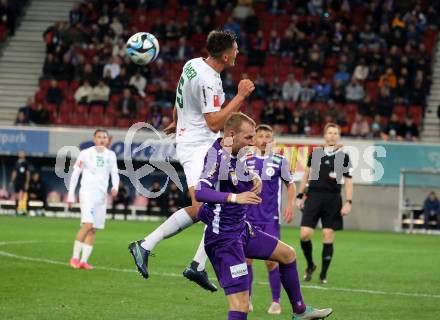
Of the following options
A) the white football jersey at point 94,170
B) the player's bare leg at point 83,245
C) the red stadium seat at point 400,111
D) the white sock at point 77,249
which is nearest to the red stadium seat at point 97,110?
the red stadium seat at point 400,111

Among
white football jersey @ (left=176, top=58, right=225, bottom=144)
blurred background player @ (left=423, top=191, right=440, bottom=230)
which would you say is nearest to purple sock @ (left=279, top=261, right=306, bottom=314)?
white football jersey @ (left=176, top=58, right=225, bottom=144)

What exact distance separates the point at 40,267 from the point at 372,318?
20.8 feet

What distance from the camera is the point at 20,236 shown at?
2192 centimetres

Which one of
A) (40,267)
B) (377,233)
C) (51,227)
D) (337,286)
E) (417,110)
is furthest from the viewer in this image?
(417,110)

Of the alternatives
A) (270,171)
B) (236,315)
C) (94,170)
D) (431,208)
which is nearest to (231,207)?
(236,315)

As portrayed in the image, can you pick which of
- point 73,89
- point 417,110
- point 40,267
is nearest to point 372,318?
A: point 40,267

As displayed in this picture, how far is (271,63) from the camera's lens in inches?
1384

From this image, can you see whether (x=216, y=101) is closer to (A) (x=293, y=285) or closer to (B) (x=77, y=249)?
(A) (x=293, y=285)

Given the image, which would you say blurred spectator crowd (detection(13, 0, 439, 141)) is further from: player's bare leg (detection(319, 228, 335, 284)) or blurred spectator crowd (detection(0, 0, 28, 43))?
player's bare leg (detection(319, 228, 335, 284))

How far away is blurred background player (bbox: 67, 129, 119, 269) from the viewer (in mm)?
15781

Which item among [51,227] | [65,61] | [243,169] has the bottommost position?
[51,227]

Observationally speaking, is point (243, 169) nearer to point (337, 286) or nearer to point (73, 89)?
point (337, 286)

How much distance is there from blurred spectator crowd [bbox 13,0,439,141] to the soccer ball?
18.6 m

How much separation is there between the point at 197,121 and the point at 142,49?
2126mm
